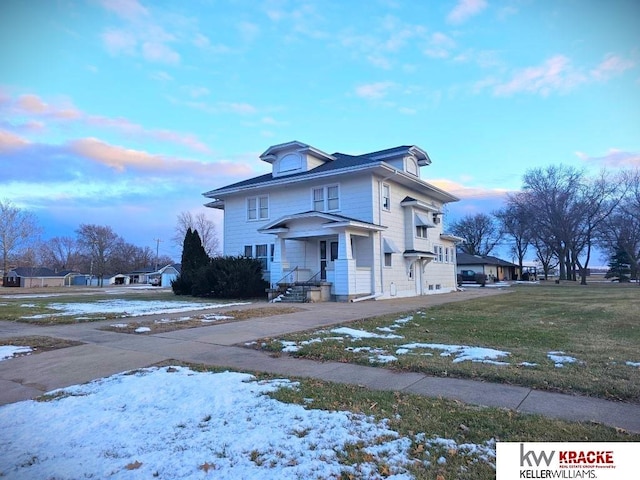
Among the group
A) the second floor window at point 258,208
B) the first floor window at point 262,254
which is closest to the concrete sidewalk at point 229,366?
the first floor window at point 262,254

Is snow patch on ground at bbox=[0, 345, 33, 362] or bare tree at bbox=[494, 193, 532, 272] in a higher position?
bare tree at bbox=[494, 193, 532, 272]

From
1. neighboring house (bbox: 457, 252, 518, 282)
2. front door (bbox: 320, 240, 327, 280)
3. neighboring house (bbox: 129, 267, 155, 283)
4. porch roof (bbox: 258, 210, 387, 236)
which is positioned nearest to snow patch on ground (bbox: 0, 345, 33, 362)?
porch roof (bbox: 258, 210, 387, 236)

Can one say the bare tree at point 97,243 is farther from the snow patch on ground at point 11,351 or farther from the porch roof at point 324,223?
the snow patch on ground at point 11,351

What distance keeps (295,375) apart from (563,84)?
10.2m

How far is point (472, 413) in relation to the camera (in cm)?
400

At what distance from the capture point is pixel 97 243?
74.4m

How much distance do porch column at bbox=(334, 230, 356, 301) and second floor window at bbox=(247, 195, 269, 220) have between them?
6804 mm

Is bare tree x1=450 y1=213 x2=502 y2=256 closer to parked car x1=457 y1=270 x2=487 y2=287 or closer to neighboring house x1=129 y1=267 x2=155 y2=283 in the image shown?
parked car x1=457 y1=270 x2=487 y2=287

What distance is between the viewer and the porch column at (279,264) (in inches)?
818

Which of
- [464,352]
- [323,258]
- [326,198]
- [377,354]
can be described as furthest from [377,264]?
[377,354]

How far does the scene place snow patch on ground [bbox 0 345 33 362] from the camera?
700 centimetres

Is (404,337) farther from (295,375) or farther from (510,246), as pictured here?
(510,246)

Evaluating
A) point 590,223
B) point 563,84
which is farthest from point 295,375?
point 590,223

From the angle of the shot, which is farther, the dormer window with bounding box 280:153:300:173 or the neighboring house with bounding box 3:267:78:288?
the neighboring house with bounding box 3:267:78:288
